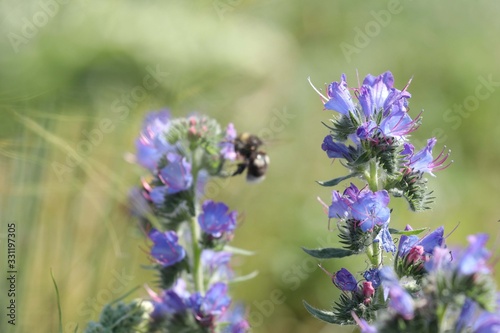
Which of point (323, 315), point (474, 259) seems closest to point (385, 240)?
point (323, 315)

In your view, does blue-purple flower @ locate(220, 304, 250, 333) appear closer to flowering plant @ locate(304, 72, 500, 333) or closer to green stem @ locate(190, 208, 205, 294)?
green stem @ locate(190, 208, 205, 294)

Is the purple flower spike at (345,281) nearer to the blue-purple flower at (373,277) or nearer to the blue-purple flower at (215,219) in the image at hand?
the blue-purple flower at (373,277)

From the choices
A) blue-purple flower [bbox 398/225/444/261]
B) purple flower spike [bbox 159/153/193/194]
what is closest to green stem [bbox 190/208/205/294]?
purple flower spike [bbox 159/153/193/194]

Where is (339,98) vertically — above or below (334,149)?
above

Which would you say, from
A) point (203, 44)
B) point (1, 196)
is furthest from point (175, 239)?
point (203, 44)

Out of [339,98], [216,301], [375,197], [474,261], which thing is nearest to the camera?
[474,261]

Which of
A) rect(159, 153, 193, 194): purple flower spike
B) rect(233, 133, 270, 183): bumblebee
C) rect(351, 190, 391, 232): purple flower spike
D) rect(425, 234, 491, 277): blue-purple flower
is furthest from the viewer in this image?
rect(233, 133, 270, 183): bumblebee

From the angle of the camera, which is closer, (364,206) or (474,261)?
(474,261)

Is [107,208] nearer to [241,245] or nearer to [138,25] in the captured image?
[241,245]

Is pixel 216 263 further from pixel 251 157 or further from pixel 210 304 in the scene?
pixel 251 157
